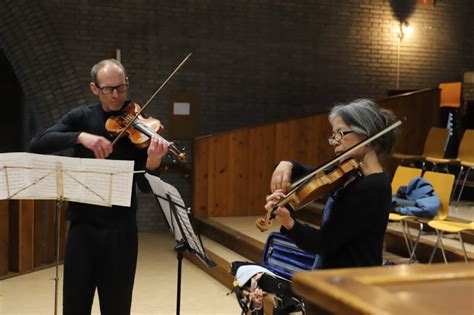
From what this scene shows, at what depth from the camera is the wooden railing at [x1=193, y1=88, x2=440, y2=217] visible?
8031 mm

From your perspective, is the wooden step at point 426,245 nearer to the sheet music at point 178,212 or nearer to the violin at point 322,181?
the sheet music at point 178,212

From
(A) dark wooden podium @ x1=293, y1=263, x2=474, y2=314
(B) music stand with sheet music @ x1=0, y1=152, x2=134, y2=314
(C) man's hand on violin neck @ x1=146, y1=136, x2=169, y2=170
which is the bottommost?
(B) music stand with sheet music @ x1=0, y1=152, x2=134, y2=314

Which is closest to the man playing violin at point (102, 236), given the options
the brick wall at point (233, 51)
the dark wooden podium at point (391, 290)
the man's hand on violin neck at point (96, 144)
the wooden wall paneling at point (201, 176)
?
the man's hand on violin neck at point (96, 144)

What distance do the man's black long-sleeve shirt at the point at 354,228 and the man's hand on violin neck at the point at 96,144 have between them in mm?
1034

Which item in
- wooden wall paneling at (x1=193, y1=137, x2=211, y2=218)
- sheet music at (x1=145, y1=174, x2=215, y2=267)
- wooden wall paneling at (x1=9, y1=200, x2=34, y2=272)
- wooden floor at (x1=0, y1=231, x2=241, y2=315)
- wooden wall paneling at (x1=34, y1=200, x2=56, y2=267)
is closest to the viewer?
sheet music at (x1=145, y1=174, x2=215, y2=267)

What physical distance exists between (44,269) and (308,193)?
470 centimetres

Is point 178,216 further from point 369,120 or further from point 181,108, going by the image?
point 181,108

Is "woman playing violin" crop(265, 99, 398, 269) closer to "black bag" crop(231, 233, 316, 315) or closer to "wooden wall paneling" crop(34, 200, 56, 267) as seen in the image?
"black bag" crop(231, 233, 316, 315)

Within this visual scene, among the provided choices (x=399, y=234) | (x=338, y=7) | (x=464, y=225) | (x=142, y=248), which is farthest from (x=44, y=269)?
(x=338, y=7)

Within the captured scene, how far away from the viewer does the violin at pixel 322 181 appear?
2428mm

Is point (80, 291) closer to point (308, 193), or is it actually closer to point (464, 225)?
point (308, 193)

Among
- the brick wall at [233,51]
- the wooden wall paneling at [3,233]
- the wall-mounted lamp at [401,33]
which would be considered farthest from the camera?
the wall-mounted lamp at [401,33]

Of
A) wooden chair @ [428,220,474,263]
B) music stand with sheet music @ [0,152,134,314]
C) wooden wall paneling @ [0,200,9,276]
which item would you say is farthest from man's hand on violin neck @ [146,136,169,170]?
wooden wall paneling @ [0,200,9,276]

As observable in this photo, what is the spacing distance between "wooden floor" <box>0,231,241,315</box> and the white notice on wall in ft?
8.46
